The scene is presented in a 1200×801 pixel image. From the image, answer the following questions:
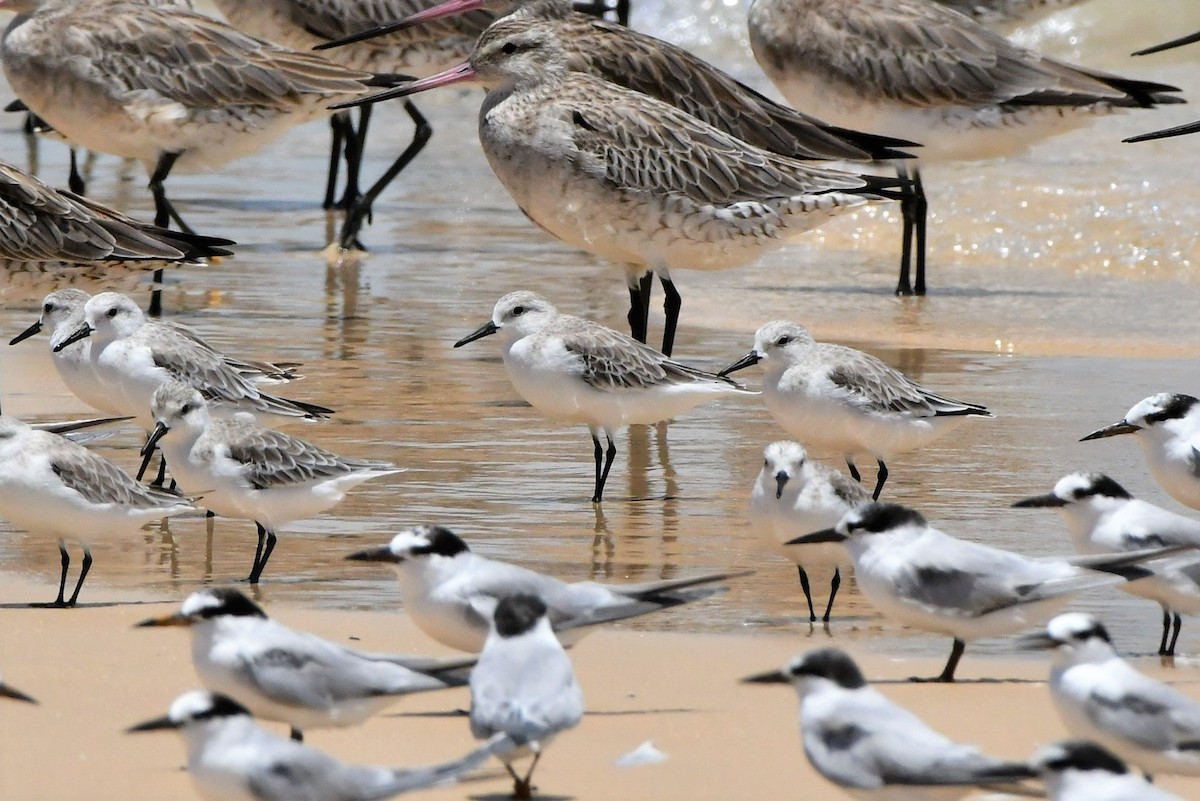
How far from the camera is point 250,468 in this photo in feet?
22.2

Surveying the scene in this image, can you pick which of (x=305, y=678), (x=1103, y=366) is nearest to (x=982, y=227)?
(x=1103, y=366)

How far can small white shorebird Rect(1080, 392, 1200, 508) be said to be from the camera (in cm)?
694

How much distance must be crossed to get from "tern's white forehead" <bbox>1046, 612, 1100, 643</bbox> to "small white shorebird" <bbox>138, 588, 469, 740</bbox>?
1382 millimetres

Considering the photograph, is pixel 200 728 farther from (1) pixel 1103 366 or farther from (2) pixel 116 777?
(1) pixel 1103 366

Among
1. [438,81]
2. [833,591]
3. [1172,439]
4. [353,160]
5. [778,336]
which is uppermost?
[438,81]

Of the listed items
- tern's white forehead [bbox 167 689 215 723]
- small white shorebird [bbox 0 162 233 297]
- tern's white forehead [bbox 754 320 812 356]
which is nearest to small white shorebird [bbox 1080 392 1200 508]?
tern's white forehead [bbox 754 320 812 356]

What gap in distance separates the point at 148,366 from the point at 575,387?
1579 millimetres

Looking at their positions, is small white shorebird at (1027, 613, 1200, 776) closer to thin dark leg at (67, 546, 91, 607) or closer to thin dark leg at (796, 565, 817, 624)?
thin dark leg at (796, 565, 817, 624)

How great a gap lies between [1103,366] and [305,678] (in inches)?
245

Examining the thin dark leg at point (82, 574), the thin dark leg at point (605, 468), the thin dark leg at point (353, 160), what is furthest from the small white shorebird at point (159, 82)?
the thin dark leg at point (82, 574)

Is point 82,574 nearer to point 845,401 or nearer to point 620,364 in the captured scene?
point 620,364

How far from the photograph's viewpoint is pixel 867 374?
7633 mm

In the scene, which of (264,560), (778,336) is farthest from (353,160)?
(264,560)

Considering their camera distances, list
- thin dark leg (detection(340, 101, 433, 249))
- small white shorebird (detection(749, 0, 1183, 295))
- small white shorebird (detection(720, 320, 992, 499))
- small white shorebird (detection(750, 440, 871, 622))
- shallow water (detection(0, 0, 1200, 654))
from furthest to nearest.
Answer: thin dark leg (detection(340, 101, 433, 249)), small white shorebird (detection(749, 0, 1183, 295)), small white shorebird (detection(720, 320, 992, 499)), shallow water (detection(0, 0, 1200, 654)), small white shorebird (detection(750, 440, 871, 622))
